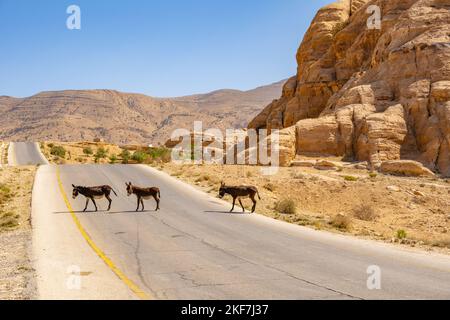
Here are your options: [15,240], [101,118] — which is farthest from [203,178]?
[101,118]

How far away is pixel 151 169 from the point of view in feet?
119

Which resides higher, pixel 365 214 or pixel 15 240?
pixel 15 240

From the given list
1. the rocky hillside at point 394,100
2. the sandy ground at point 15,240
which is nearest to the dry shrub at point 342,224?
the sandy ground at point 15,240

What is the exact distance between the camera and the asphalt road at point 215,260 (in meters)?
8.29

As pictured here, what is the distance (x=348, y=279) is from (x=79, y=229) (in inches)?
358

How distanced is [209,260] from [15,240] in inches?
261

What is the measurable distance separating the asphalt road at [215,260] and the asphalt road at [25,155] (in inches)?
1354

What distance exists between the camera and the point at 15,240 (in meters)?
13.8

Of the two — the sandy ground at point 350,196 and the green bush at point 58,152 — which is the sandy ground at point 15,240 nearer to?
the sandy ground at point 350,196

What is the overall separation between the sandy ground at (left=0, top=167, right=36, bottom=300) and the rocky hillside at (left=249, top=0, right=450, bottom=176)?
19.3 m

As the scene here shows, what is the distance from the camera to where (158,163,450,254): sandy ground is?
2138 centimetres

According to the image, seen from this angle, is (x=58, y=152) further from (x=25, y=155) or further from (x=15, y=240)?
(x=15, y=240)
